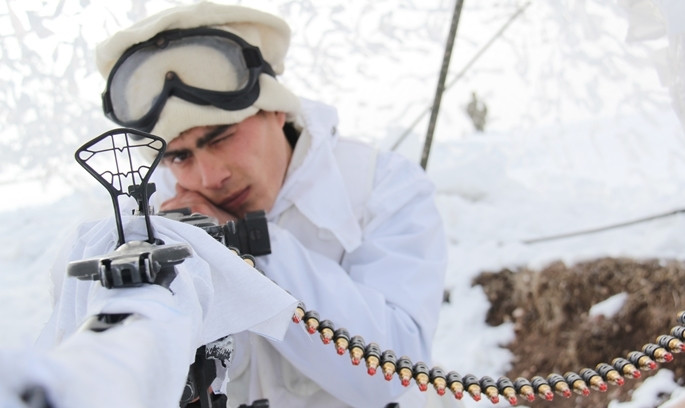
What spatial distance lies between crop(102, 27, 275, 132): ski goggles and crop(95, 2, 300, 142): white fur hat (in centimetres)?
1

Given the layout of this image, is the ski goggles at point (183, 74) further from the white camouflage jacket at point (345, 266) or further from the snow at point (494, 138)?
the snow at point (494, 138)

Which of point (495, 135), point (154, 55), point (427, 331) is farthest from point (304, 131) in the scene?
point (495, 135)

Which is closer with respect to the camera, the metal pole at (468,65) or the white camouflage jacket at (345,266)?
A: the white camouflage jacket at (345,266)

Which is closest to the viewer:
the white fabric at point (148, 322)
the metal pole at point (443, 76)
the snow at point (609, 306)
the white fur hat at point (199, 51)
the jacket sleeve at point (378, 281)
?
the white fabric at point (148, 322)

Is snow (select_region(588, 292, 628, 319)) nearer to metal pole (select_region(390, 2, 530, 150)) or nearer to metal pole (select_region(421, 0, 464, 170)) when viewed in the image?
metal pole (select_region(421, 0, 464, 170))

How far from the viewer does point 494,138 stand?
3037 millimetres

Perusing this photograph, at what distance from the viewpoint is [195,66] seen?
3.98 ft

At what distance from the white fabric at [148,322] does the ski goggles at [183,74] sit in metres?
0.46

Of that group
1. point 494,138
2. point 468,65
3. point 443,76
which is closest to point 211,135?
point 443,76

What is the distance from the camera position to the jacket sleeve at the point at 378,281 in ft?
3.66

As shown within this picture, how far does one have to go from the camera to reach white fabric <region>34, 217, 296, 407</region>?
35cm

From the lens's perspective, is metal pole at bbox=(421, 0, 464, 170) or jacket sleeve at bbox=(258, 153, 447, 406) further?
metal pole at bbox=(421, 0, 464, 170)

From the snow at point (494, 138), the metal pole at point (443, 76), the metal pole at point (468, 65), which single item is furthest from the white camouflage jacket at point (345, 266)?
the metal pole at point (468, 65)

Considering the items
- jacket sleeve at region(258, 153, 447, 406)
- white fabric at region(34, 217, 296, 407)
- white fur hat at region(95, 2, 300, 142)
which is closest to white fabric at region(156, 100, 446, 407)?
jacket sleeve at region(258, 153, 447, 406)
